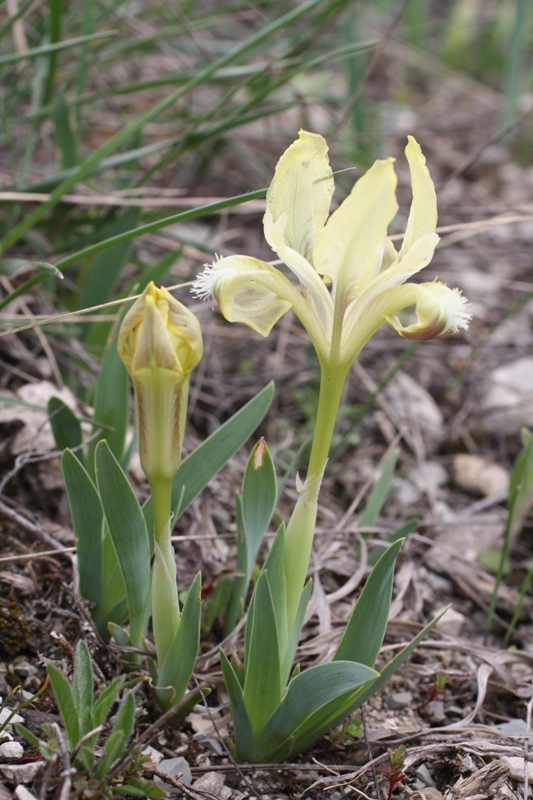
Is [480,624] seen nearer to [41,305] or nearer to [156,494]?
[156,494]

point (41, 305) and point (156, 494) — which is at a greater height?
point (41, 305)

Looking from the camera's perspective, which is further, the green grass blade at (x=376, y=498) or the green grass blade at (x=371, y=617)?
the green grass blade at (x=376, y=498)

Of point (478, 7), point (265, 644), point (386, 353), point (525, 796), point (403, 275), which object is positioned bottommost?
point (525, 796)

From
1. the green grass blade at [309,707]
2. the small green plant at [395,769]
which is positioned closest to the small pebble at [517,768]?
the small green plant at [395,769]

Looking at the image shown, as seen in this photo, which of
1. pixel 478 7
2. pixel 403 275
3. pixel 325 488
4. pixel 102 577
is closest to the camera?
pixel 403 275

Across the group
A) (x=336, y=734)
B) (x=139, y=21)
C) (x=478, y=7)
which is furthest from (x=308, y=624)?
(x=478, y=7)

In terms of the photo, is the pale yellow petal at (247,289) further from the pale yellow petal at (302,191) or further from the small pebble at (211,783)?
the small pebble at (211,783)

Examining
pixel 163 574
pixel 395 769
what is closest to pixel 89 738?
pixel 163 574

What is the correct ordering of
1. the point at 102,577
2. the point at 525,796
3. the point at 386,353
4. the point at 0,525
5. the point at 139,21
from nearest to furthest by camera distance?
the point at 525,796, the point at 102,577, the point at 0,525, the point at 386,353, the point at 139,21
